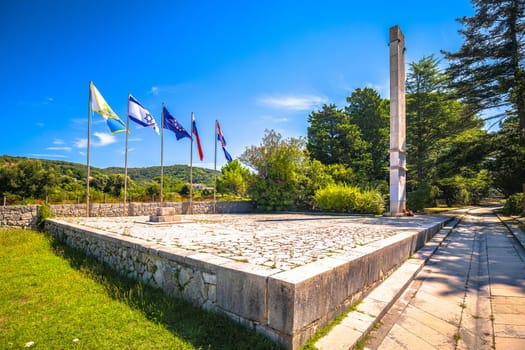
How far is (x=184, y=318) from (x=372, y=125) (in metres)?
25.2

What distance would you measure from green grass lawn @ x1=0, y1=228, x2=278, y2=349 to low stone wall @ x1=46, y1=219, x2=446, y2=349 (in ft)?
0.45

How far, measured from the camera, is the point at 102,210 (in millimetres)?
12539

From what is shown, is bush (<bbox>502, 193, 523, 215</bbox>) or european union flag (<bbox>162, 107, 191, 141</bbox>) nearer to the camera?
european union flag (<bbox>162, 107, 191, 141</bbox>)

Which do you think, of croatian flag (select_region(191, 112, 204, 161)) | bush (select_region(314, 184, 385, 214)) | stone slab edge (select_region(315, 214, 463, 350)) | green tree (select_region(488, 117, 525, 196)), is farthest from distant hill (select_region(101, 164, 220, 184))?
stone slab edge (select_region(315, 214, 463, 350))

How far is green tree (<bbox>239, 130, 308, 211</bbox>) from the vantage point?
17.4m

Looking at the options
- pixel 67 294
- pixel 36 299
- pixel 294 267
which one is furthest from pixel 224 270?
pixel 36 299

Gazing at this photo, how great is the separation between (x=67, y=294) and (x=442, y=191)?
28.7 meters

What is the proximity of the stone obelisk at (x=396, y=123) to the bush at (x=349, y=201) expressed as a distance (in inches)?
68.8

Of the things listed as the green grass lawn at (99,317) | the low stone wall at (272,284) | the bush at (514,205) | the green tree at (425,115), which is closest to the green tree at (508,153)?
the bush at (514,205)

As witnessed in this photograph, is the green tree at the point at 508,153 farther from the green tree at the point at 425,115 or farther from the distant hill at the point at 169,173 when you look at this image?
the distant hill at the point at 169,173

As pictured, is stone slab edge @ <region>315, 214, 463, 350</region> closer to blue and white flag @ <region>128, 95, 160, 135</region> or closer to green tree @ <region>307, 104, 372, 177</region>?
blue and white flag @ <region>128, 95, 160, 135</region>

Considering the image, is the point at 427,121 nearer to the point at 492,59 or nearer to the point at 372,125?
the point at 372,125

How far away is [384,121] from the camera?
24.4 metres

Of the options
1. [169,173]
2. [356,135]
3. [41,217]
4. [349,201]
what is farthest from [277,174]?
[169,173]
